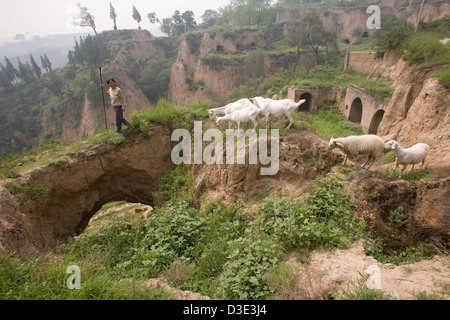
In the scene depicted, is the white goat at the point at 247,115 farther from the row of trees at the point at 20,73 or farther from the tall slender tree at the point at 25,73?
the tall slender tree at the point at 25,73

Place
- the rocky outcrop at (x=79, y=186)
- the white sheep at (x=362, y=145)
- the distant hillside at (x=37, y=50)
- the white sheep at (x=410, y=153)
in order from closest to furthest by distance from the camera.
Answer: the rocky outcrop at (x=79, y=186) < the white sheep at (x=362, y=145) < the white sheep at (x=410, y=153) < the distant hillside at (x=37, y=50)

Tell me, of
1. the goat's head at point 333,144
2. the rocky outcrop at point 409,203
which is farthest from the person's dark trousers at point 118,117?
the rocky outcrop at point 409,203

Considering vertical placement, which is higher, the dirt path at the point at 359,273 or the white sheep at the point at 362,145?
the white sheep at the point at 362,145

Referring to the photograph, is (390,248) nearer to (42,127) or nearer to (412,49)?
(412,49)

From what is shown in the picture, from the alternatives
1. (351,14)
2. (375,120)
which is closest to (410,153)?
(375,120)

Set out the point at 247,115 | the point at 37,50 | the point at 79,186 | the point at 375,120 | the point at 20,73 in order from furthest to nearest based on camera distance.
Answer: the point at 37,50 → the point at 20,73 → the point at 375,120 → the point at 79,186 → the point at 247,115

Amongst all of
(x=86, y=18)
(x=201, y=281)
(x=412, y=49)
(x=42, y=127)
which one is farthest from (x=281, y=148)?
(x=86, y=18)

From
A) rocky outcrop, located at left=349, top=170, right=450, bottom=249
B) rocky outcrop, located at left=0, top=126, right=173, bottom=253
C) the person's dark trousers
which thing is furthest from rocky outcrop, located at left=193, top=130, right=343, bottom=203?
the person's dark trousers

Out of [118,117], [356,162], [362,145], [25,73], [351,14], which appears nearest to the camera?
[362,145]

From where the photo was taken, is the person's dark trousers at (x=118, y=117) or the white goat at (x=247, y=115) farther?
the person's dark trousers at (x=118, y=117)

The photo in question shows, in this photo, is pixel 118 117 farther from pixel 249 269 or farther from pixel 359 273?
pixel 359 273

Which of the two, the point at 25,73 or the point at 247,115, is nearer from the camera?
the point at 247,115

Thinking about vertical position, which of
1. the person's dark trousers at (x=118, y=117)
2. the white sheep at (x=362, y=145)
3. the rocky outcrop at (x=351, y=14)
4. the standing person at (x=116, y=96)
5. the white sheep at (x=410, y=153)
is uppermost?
the rocky outcrop at (x=351, y=14)

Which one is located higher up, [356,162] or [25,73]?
[25,73]
